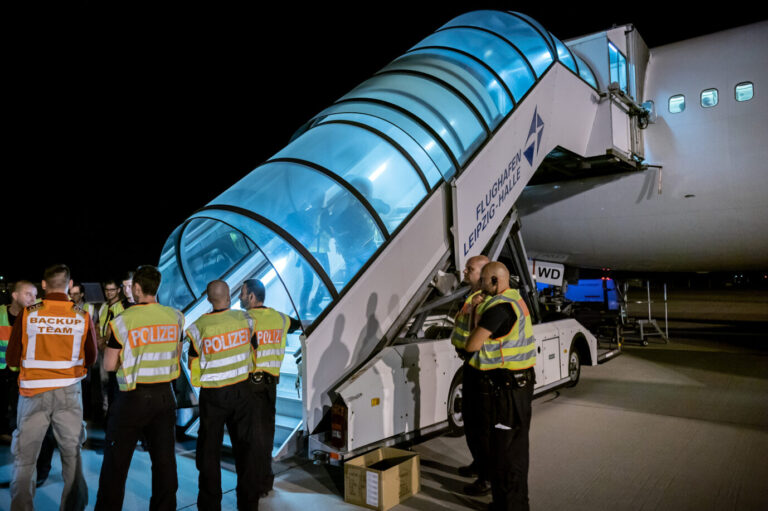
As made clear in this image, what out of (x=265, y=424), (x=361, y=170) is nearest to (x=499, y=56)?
(x=361, y=170)

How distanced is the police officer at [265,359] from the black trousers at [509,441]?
6.03 ft

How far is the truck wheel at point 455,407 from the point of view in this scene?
5.93 meters

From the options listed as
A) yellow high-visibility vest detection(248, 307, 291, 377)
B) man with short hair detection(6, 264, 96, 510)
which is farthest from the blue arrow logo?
man with short hair detection(6, 264, 96, 510)

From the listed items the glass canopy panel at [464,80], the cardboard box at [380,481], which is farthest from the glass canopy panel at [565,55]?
the cardboard box at [380,481]

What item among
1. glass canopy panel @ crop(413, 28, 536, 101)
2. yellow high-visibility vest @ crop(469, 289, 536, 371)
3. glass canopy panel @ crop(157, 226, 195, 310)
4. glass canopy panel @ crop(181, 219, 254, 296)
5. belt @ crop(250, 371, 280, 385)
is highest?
glass canopy panel @ crop(413, 28, 536, 101)

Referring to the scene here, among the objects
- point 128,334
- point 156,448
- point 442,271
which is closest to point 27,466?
point 156,448

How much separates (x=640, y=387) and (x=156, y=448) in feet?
25.2

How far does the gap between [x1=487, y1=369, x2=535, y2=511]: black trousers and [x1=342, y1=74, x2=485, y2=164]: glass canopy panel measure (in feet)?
11.4

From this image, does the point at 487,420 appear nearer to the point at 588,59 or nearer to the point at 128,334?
the point at 128,334

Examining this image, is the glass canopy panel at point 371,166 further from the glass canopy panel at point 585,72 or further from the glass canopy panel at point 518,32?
the glass canopy panel at point 585,72

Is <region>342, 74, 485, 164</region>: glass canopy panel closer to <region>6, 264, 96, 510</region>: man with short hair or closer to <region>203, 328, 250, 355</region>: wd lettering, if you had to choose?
<region>203, 328, 250, 355</region>: wd lettering

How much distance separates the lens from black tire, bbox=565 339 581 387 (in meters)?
8.40

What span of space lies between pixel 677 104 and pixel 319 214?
8108mm

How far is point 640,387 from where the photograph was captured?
8500mm
